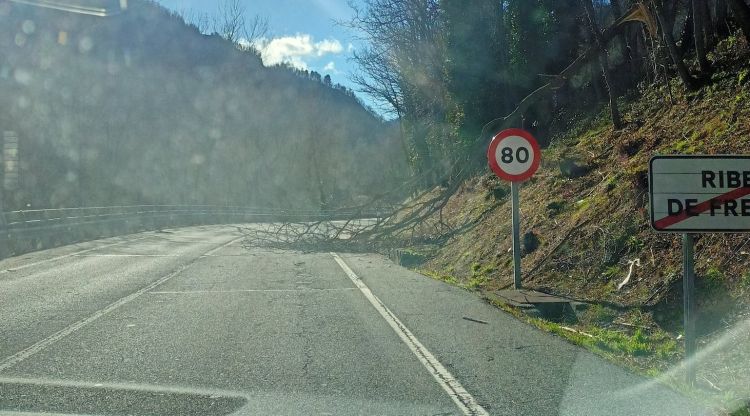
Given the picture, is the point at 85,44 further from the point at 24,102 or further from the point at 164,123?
the point at 164,123

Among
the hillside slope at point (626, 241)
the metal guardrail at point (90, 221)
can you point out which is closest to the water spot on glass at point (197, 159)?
the metal guardrail at point (90, 221)

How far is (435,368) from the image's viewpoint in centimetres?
629

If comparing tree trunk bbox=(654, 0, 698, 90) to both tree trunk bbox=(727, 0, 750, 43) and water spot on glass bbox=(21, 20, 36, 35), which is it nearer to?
tree trunk bbox=(727, 0, 750, 43)

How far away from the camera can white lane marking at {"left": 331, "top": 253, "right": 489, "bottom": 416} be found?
17.1 ft

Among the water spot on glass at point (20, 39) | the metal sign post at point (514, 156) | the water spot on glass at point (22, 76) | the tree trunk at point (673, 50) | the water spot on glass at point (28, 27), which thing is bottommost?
the metal sign post at point (514, 156)

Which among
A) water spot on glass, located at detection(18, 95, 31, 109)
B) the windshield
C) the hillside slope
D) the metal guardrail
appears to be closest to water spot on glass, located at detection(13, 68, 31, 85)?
water spot on glass, located at detection(18, 95, 31, 109)

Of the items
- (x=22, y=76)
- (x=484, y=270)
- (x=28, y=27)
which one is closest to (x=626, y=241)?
(x=484, y=270)

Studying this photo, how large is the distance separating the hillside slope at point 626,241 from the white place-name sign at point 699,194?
1272 mm

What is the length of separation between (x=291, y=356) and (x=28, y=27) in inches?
2183

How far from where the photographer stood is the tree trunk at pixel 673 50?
12.2 metres

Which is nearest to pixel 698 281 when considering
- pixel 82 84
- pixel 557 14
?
pixel 557 14

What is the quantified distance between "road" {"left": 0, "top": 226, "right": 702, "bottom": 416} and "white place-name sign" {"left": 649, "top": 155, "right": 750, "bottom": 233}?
1.34 metres

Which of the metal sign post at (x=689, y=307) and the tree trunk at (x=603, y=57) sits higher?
the tree trunk at (x=603, y=57)

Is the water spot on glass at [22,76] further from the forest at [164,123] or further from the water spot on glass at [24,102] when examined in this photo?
the water spot on glass at [24,102]
